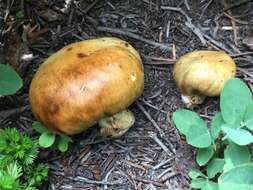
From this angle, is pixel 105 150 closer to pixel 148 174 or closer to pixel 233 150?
pixel 148 174

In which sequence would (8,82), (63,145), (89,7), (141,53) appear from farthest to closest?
(89,7) < (141,53) < (63,145) < (8,82)

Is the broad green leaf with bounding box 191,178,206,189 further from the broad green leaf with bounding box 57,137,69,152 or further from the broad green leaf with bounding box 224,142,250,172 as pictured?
the broad green leaf with bounding box 57,137,69,152

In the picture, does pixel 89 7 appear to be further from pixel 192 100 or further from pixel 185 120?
pixel 185 120

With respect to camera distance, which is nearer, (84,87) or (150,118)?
(84,87)

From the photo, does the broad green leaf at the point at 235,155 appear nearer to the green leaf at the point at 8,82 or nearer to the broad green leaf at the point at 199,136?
the broad green leaf at the point at 199,136

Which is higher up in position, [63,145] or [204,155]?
[204,155]

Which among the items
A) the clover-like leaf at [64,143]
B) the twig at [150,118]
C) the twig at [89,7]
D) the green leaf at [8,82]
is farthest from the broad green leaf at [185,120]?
the twig at [89,7]

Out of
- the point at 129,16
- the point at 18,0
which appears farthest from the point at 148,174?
the point at 18,0

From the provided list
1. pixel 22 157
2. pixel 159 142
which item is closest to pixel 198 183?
pixel 159 142
